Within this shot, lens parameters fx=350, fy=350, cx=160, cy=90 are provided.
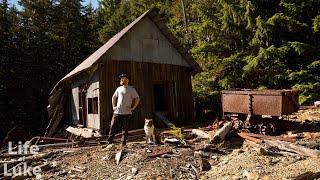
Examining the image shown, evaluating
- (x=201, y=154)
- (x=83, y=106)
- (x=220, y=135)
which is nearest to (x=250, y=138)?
(x=220, y=135)

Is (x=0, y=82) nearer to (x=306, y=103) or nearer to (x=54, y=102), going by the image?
(x=54, y=102)

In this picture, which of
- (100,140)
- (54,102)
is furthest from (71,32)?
(100,140)

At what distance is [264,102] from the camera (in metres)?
12.4

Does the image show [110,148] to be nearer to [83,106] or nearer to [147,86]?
[147,86]

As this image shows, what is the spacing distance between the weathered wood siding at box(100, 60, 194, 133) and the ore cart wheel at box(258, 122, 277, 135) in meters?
6.15

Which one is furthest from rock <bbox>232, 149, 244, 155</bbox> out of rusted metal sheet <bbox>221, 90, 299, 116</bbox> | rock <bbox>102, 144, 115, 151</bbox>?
rock <bbox>102, 144, 115, 151</bbox>

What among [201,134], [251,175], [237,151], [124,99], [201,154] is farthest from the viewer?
[201,134]

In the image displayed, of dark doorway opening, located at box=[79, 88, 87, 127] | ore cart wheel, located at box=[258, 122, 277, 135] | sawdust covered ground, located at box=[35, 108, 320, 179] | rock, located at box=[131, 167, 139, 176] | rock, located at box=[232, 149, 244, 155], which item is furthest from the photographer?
dark doorway opening, located at box=[79, 88, 87, 127]

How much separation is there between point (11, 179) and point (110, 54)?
26.6 feet

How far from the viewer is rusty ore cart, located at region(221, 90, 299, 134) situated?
1198 cm

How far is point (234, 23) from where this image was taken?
21094mm

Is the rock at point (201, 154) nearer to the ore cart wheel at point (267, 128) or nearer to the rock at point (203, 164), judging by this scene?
the rock at point (203, 164)

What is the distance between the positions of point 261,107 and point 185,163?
495 cm

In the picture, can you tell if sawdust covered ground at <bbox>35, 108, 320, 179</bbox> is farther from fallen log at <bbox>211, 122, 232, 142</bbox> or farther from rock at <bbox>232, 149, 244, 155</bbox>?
fallen log at <bbox>211, 122, 232, 142</bbox>
